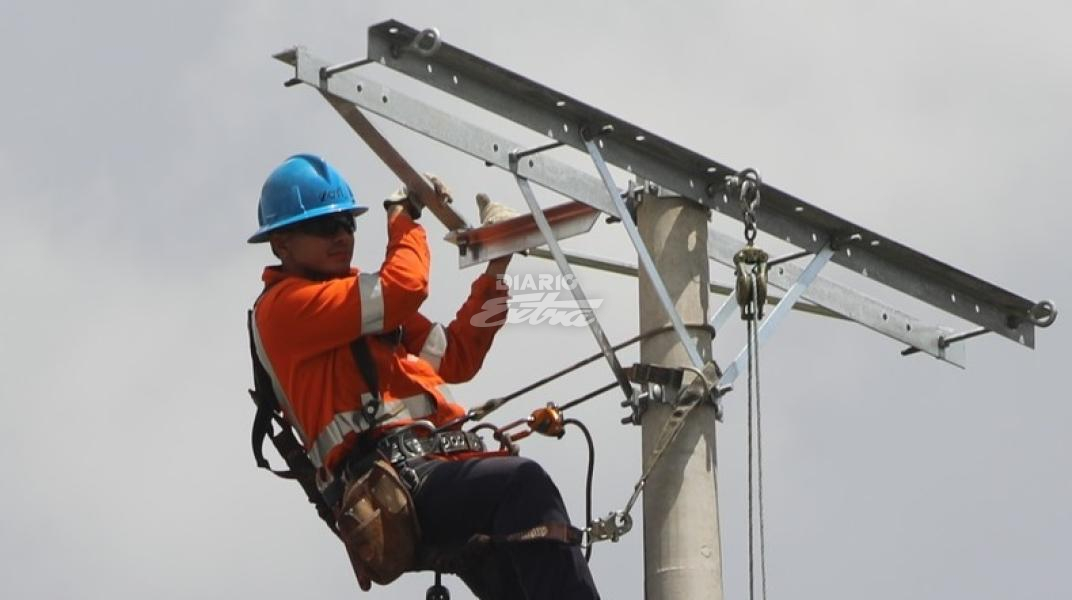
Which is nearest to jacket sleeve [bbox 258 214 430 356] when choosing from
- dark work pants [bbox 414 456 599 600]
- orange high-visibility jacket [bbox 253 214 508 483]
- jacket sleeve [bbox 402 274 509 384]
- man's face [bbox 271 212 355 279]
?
orange high-visibility jacket [bbox 253 214 508 483]

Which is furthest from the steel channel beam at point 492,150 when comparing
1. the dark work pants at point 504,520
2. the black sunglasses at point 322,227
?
the dark work pants at point 504,520

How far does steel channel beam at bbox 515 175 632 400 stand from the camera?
10273mm

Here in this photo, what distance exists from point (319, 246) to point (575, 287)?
40.3 inches

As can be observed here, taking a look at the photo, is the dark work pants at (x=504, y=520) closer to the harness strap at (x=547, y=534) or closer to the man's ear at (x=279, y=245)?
the harness strap at (x=547, y=534)

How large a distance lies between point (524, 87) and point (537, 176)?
379 millimetres

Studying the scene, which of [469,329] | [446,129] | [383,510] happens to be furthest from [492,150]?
[383,510]

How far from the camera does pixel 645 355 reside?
10430mm

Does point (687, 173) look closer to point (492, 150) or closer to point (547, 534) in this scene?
point (492, 150)

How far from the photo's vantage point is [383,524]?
10281 mm

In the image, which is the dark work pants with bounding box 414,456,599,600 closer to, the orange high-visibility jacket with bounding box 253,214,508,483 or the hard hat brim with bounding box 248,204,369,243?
the orange high-visibility jacket with bounding box 253,214,508,483

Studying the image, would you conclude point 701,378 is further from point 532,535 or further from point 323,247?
point 323,247

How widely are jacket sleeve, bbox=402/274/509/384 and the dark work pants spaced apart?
2.64ft

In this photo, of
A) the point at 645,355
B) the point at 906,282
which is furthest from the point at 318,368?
the point at 906,282

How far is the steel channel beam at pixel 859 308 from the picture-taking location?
445 inches
